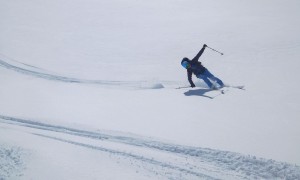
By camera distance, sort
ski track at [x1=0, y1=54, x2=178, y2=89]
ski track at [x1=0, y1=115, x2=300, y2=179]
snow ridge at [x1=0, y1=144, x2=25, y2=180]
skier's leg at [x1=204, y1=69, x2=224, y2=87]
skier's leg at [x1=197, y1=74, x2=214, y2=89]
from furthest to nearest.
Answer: ski track at [x1=0, y1=54, x2=178, y2=89] → skier's leg at [x1=204, y1=69, x2=224, y2=87] → skier's leg at [x1=197, y1=74, x2=214, y2=89] → snow ridge at [x1=0, y1=144, x2=25, y2=180] → ski track at [x1=0, y1=115, x2=300, y2=179]

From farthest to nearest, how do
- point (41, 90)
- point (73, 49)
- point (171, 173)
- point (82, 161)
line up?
point (73, 49) < point (41, 90) < point (82, 161) < point (171, 173)

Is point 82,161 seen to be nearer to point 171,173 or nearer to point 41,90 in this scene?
point 171,173

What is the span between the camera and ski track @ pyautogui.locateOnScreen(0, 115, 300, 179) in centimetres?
713

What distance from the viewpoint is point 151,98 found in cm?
1109

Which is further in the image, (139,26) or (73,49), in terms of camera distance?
(139,26)

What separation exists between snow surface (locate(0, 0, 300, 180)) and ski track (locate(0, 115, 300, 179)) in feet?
0.08

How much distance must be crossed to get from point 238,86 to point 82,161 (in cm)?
623

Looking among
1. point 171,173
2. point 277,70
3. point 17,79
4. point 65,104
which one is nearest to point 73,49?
point 17,79

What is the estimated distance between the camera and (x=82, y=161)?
7.99 meters

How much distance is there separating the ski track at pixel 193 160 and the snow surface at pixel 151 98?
0.08 feet

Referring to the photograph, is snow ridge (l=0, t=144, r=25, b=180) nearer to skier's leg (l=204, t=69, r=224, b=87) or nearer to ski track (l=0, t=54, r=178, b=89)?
ski track (l=0, t=54, r=178, b=89)

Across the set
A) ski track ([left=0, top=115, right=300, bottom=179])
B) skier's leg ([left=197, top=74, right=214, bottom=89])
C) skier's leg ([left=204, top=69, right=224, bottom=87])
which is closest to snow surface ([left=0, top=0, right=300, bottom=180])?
ski track ([left=0, top=115, right=300, bottom=179])

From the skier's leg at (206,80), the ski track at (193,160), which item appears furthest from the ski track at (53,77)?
the ski track at (193,160)

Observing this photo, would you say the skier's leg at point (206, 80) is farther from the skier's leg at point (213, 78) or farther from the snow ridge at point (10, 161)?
the snow ridge at point (10, 161)
